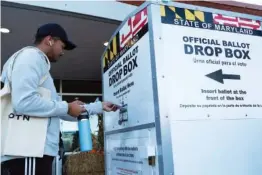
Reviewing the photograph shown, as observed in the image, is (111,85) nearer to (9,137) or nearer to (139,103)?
(139,103)

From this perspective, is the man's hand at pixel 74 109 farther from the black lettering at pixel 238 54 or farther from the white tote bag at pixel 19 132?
the black lettering at pixel 238 54

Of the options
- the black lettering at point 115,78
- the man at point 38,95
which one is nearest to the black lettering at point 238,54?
the black lettering at point 115,78

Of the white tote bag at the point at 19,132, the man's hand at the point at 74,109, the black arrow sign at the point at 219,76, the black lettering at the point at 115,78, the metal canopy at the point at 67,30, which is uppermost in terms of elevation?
the metal canopy at the point at 67,30

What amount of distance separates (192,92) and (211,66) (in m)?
0.27

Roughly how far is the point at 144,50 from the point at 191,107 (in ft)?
1.70

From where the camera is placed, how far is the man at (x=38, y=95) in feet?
6.36

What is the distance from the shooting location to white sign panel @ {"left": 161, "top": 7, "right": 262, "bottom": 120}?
2.02m

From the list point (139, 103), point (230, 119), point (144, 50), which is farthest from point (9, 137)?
point (230, 119)

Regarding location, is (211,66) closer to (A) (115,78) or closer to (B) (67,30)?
(A) (115,78)

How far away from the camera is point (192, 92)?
6.68 feet

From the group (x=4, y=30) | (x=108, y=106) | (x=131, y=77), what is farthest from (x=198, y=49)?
(x=4, y=30)

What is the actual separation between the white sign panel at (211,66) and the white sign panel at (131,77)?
6.5 inches

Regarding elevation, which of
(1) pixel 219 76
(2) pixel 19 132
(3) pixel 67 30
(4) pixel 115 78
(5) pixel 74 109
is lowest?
(2) pixel 19 132

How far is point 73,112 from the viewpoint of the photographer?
2.19 metres
